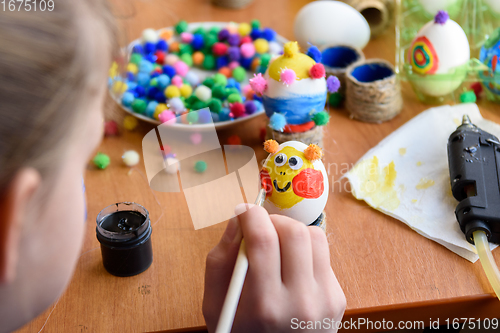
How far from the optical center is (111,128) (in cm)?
81

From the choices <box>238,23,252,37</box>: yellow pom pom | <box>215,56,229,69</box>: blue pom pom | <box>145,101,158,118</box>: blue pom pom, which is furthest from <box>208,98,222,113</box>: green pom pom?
<box>238,23,252,37</box>: yellow pom pom

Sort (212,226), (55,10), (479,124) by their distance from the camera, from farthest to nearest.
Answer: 1. (479,124)
2. (212,226)
3. (55,10)

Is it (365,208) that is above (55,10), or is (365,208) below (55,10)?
below

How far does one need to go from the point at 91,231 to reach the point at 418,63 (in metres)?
0.67

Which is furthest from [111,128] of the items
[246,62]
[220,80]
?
[246,62]

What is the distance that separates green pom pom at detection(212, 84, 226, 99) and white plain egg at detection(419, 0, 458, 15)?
1.73ft

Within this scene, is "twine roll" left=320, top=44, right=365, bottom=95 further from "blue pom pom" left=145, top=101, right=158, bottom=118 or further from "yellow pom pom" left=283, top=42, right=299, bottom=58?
"blue pom pom" left=145, top=101, right=158, bottom=118

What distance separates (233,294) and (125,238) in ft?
0.65

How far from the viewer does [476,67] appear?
32.1 inches

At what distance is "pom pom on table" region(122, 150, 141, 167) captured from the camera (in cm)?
73

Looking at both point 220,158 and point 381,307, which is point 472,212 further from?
point 220,158

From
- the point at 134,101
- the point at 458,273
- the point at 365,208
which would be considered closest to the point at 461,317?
the point at 458,273

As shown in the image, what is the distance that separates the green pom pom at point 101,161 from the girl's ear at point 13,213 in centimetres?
44

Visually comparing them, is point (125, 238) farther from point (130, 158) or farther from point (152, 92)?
point (152, 92)
